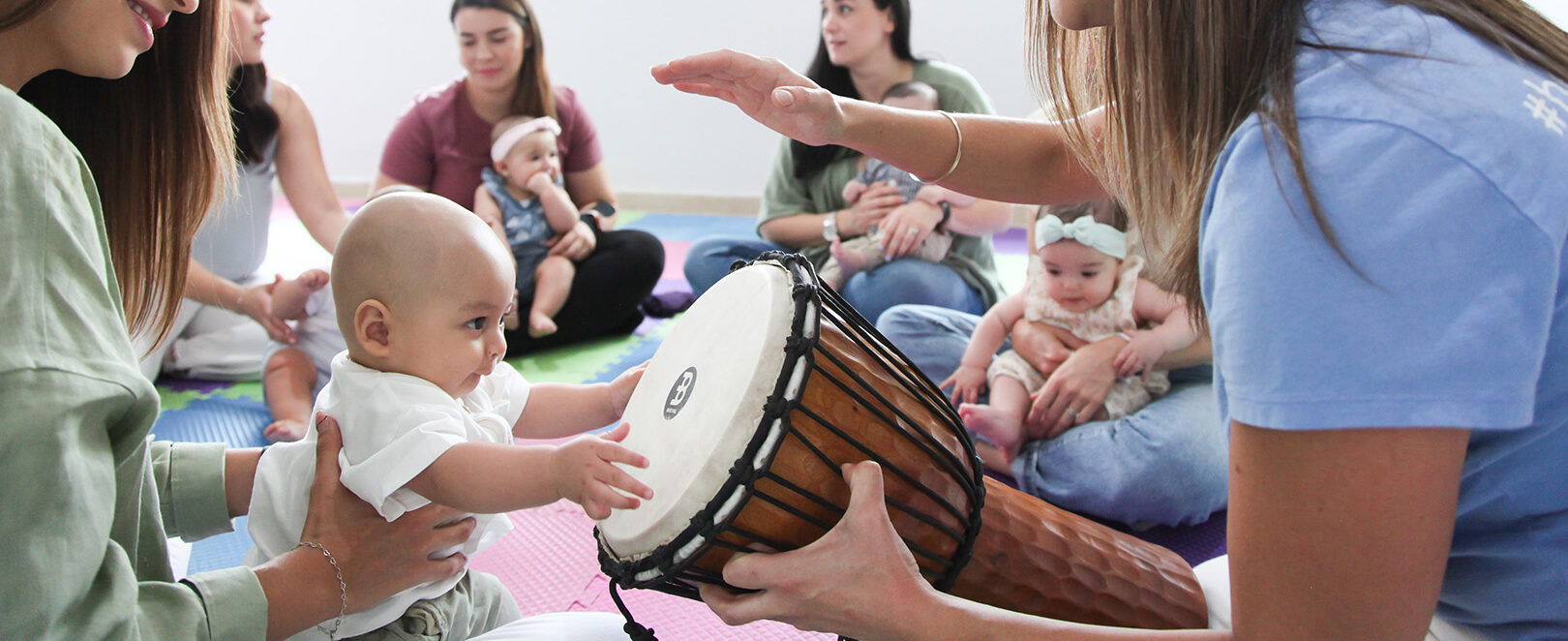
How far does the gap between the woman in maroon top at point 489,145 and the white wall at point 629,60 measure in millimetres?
1934

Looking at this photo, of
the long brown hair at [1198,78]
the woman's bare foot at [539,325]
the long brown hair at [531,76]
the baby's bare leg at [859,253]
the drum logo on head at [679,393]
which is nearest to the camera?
the long brown hair at [1198,78]

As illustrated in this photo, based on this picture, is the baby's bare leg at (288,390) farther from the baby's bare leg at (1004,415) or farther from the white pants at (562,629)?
the baby's bare leg at (1004,415)

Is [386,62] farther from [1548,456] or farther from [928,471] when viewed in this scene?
[1548,456]

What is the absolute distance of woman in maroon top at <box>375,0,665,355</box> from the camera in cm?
337

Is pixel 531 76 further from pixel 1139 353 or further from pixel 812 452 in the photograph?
pixel 812 452

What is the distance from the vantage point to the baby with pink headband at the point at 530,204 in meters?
3.34

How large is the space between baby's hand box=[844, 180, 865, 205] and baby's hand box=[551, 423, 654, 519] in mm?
2172

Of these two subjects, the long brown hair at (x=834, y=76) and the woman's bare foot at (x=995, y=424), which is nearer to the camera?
the woman's bare foot at (x=995, y=424)

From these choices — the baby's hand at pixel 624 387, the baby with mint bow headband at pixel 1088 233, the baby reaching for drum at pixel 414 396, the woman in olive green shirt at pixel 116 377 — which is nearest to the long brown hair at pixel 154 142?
the woman in olive green shirt at pixel 116 377

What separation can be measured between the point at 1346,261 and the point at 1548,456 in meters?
0.29

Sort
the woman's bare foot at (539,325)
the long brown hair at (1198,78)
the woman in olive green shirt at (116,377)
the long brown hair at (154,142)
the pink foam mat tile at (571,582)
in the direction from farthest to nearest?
1. the woman's bare foot at (539,325)
2. the pink foam mat tile at (571,582)
3. the long brown hair at (154,142)
4. the long brown hair at (1198,78)
5. the woman in olive green shirt at (116,377)

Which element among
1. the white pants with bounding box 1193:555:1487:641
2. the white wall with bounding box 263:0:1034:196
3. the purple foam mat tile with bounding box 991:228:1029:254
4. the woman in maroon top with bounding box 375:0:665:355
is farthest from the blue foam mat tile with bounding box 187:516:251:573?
the white wall with bounding box 263:0:1034:196

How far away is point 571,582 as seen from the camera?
1.95m

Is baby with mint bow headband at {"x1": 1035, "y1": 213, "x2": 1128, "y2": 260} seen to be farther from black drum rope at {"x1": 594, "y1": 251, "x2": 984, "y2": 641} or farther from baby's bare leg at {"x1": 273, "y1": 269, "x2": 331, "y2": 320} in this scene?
→ baby's bare leg at {"x1": 273, "y1": 269, "x2": 331, "y2": 320}
